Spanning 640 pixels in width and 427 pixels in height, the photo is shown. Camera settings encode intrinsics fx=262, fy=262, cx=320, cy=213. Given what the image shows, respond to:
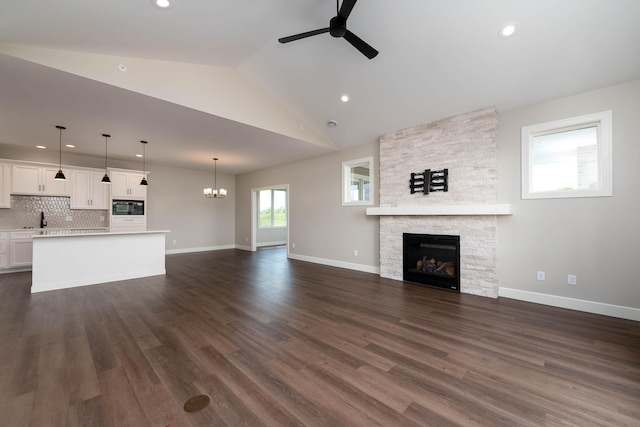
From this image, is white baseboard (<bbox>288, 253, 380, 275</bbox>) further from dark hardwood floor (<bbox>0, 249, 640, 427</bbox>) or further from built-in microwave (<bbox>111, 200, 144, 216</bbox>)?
built-in microwave (<bbox>111, 200, 144, 216</bbox>)

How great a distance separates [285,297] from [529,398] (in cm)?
291

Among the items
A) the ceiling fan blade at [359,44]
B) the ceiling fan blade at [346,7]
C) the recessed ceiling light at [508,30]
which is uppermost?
the recessed ceiling light at [508,30]

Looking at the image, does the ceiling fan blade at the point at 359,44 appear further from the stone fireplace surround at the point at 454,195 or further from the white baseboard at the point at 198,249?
the white baseboard at the point at 198,249

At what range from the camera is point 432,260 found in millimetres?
4758

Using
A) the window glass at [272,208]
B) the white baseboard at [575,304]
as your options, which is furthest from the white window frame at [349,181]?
the window glass at [272,208]

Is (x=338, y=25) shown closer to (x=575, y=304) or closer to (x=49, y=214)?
(x=575, y=304)

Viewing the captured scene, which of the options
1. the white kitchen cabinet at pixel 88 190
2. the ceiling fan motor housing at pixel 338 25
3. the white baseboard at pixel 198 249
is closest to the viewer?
the ceiling fan motor housing at pixel 338 25

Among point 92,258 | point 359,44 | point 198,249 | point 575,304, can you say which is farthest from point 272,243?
point 575,304

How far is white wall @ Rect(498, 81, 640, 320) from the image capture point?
3.18 m

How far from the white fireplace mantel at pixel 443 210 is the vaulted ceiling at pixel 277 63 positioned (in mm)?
1538

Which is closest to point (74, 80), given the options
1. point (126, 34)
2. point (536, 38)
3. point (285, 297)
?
point (126, 34)

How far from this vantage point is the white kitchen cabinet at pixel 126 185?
22.1 feet

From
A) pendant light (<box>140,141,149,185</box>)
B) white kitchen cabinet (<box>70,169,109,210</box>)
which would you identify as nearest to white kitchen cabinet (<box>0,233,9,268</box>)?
white kitchen cabinet (<box>70,169,109,210</box>)

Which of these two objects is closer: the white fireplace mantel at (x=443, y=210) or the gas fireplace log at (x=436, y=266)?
the white fireplace mantel at (x=443, y=210)
